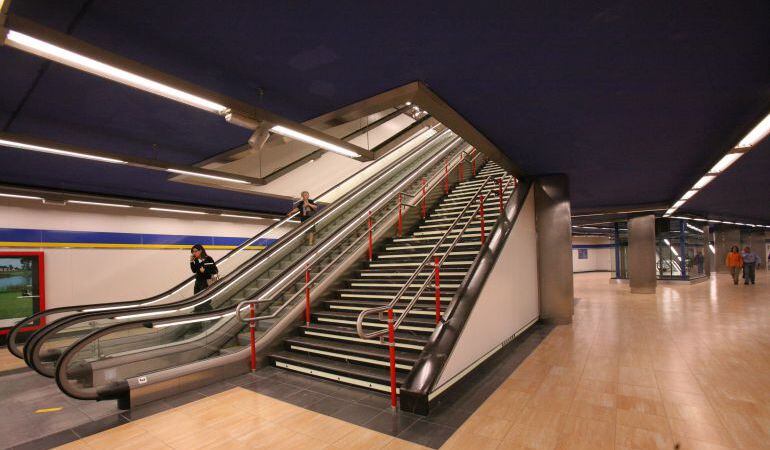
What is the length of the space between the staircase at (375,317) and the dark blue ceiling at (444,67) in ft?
6.84

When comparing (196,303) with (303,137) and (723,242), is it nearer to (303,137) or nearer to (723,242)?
(303,137)

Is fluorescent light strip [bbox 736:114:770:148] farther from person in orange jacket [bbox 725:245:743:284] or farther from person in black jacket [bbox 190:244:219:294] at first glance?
person in orange jacket [bbox 725:245:743:284]

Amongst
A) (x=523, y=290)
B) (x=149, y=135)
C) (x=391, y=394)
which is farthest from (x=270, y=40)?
(x=523, y=290)

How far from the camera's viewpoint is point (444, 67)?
3.03 metres

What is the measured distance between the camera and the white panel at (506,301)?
4.07 metres

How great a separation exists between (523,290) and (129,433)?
5.55 m

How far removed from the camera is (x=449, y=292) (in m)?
5.13

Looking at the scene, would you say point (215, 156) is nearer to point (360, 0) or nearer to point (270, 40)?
point (270, 40)

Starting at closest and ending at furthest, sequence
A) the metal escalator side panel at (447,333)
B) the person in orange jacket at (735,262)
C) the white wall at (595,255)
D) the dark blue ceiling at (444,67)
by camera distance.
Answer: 1. the dark blue ceiling at (444,67)
2. the metal escalator side panel at (447,333)
3. the person in orange jacket at (735,262)
4. the white wall at (595,255)

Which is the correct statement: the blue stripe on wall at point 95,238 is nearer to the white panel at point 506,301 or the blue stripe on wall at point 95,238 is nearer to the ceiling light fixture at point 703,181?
the white panel at point 506,301

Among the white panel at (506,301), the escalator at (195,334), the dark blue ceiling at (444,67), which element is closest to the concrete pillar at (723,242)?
the dark blue ceiling at (444,67)

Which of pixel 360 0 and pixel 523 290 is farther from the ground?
pixel 360 0

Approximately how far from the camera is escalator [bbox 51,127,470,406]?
366cm

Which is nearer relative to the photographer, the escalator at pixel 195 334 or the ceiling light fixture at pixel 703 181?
the escalator at pixel 195 334
